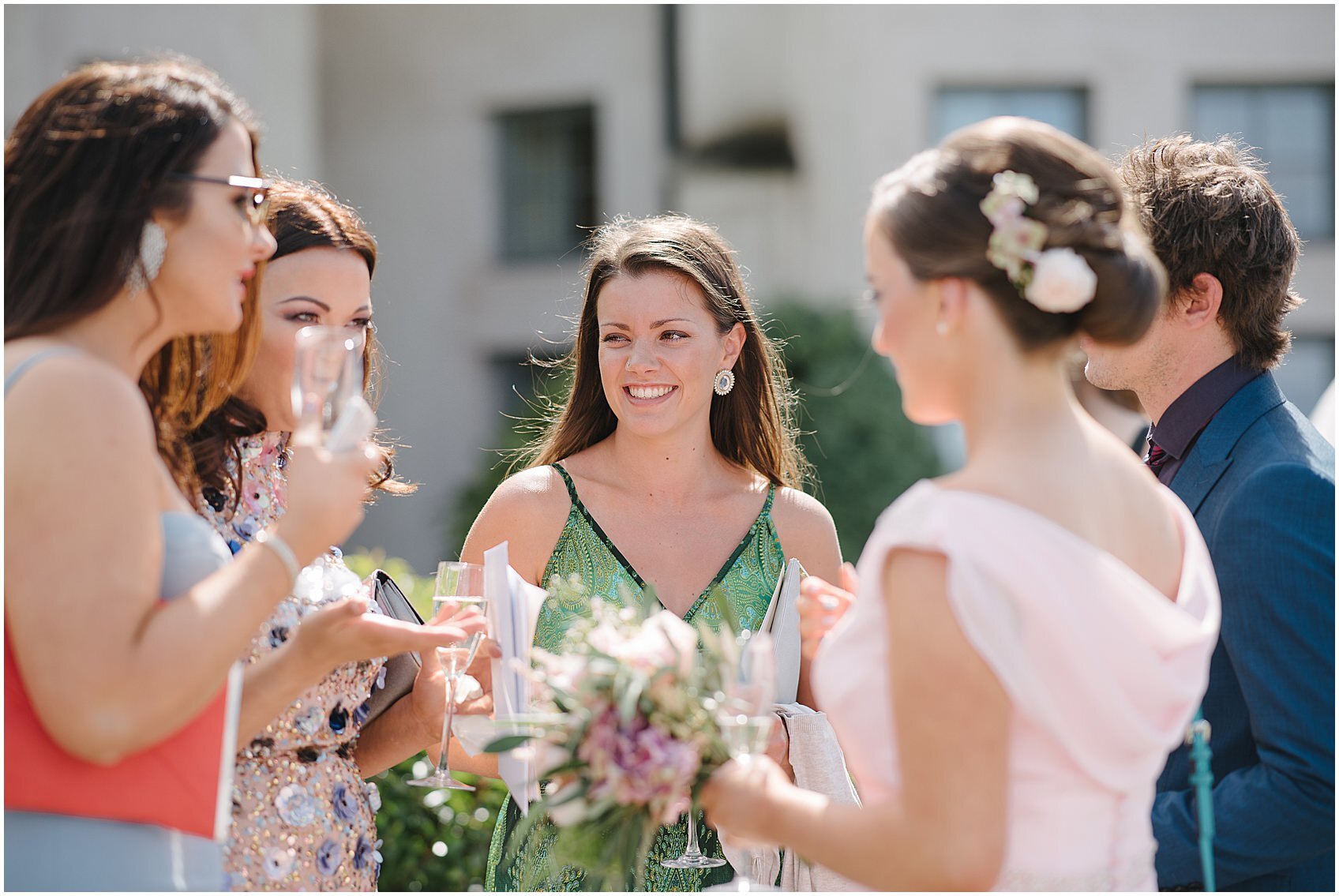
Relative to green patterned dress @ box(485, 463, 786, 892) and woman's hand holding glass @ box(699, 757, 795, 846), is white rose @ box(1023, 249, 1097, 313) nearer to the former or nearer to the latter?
woman's hand holding glass @ box(699, 757, 795, 846)

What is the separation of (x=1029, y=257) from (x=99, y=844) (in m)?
1.80

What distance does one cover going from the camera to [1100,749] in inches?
81.5

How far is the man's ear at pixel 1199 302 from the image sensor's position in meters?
3.09

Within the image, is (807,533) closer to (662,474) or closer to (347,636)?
(662,474)

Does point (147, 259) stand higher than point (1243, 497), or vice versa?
point (147, 259)

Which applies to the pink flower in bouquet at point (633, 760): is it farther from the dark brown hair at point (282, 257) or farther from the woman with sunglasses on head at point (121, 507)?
the dark brown hair at point (282, 257)

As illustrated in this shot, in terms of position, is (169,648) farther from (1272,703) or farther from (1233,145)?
(1233,145)

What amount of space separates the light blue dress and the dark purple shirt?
2.28 metres

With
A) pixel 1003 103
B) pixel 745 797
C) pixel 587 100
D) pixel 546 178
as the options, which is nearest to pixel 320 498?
pixel 745 797

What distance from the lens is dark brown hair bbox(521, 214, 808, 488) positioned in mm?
4012

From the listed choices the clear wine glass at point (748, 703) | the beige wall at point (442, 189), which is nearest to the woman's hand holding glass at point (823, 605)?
the clear wine glass at point (748, 703)

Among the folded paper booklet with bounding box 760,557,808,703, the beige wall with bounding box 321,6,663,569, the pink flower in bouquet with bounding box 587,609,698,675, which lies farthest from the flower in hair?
the beige wall with bounding box 321,6,663,569

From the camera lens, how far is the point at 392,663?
316 cm

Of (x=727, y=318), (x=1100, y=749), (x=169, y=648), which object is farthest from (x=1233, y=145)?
(x=169, y=648)
